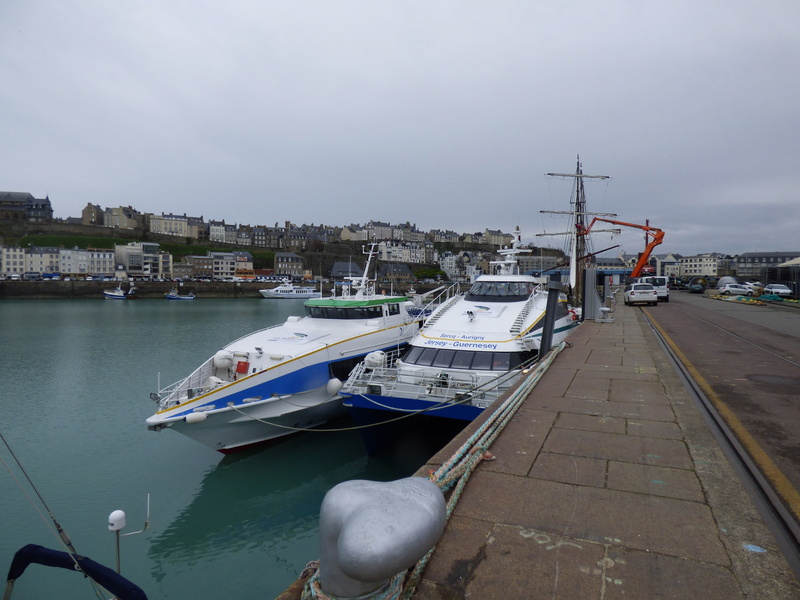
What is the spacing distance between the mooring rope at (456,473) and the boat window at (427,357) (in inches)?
147

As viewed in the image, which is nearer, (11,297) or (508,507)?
(508,507)

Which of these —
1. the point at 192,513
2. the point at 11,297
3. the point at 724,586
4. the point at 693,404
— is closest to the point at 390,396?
the point at 192,513

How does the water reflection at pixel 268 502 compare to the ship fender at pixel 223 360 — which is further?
the ship fender at pixel 223 360

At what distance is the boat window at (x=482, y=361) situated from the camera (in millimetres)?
11425

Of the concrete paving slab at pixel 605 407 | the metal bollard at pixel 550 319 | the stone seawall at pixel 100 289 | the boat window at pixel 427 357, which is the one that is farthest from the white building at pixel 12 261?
the concrete paving slab at pixel 605 407

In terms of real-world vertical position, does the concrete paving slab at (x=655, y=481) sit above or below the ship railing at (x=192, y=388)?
above

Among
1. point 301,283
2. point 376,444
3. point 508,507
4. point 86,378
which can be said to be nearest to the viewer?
point 508,507

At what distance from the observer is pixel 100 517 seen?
9617 mm

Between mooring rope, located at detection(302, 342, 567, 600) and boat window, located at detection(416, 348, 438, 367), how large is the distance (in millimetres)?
3730

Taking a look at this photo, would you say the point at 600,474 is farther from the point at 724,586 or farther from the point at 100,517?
the point at 100,517

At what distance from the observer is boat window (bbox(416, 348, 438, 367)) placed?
12.0m

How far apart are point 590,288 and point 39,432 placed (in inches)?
917

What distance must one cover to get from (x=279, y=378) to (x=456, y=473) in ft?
29.5

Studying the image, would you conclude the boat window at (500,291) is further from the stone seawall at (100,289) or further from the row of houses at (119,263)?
the row of houses at (119,263)
